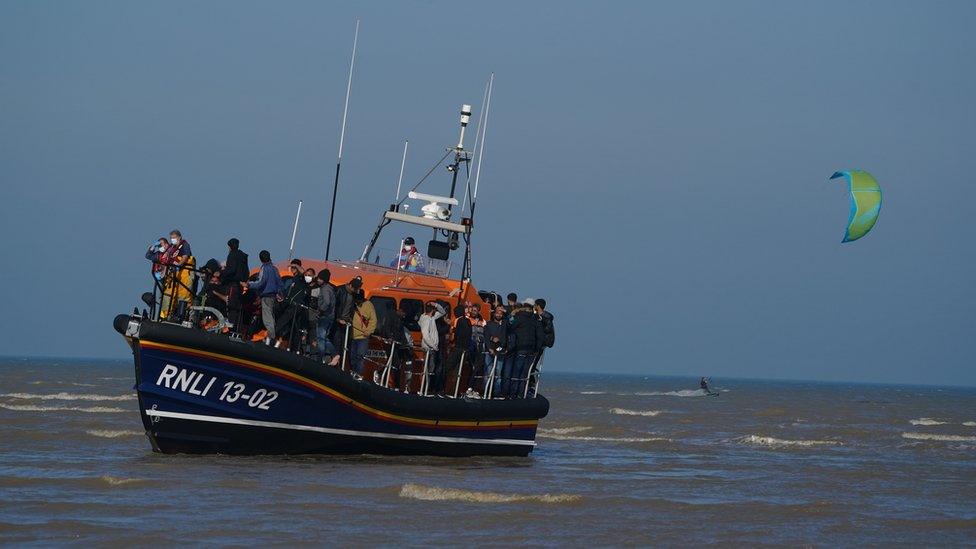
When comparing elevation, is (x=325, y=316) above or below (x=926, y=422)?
above

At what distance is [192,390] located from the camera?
14234 millimetres

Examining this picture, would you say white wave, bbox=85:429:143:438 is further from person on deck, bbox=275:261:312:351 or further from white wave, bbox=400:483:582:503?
white wave, bbox=400:483:582:503

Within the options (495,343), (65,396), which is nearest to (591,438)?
(495,343)

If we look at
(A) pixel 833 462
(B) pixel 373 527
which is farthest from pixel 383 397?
(A) pixel 833 462

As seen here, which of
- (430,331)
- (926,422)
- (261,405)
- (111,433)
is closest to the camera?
(261,405)

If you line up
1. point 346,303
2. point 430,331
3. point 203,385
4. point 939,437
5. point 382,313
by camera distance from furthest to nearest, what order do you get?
1. point 939,437
2. point 430,331
3. point 382,313
4. point 346,303
5. point 203,385

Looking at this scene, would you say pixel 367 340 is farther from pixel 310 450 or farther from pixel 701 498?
pixel 701 498

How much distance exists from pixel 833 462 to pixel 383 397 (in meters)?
10.7

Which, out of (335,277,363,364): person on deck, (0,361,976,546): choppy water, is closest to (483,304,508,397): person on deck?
(0,361,976,546): choppy water

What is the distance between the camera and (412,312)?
16953 millimetres

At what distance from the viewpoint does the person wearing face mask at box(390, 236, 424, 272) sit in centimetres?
1803

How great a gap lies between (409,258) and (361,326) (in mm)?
2686

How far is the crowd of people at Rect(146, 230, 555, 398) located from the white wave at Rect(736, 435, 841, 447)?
40.8 ft

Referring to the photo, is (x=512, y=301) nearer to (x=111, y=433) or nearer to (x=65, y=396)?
(x=111, y=433)
